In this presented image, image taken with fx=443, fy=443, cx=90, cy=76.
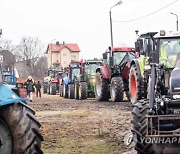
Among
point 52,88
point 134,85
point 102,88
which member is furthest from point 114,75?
point 52,88

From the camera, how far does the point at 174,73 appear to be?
8.20 meters

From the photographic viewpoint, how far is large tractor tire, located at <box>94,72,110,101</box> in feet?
72.9

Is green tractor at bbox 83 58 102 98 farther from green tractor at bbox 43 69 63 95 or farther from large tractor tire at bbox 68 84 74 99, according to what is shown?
green tractor at bbox 43 69 63 95

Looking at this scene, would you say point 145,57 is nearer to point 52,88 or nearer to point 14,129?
point 14,129

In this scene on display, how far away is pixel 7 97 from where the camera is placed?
585 centimetres

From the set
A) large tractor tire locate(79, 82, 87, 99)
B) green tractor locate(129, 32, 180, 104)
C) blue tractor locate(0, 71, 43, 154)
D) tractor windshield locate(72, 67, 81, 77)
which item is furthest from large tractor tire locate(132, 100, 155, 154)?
tractor windshield locate(72, 67, 81, 77)

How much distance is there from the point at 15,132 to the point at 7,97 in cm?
50

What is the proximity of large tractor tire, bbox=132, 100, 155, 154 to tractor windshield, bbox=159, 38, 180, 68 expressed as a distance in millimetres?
1724

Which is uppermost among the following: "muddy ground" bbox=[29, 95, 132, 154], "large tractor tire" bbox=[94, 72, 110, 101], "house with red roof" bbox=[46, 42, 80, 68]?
"house with red roof" bbox=[46, 42, 80, 68]

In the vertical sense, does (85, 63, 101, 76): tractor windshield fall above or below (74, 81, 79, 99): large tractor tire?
above

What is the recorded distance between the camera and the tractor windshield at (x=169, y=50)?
9560 millimetres

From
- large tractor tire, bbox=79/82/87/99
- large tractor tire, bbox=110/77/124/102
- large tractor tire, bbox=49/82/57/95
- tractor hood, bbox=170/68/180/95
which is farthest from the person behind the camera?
large tractor tire, bbox=49/82/57/95

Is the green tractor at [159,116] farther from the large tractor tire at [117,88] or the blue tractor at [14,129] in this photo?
the large tractor tire at [117,88]

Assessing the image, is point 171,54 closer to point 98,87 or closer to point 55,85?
point 98,87
